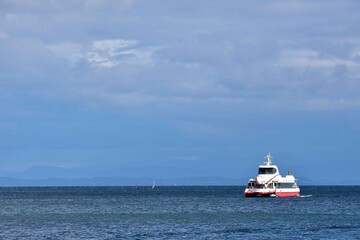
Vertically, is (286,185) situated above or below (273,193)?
above

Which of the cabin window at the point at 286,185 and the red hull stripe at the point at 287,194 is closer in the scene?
the red hull stripe at the point at 287,194

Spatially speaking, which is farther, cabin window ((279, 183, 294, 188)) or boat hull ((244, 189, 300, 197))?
cabin window ((279, 183, 294, 188))

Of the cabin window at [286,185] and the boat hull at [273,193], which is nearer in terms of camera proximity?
the boat hull at [273,193]

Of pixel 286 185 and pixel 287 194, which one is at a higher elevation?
pixel 286 185

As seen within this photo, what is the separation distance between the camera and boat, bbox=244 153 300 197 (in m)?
156

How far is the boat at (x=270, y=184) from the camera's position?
156m

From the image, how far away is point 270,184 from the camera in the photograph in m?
158

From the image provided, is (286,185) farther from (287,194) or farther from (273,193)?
(273,193)

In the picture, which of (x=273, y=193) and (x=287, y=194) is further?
(x=287, y=194)

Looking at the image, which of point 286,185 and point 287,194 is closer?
point 287,194

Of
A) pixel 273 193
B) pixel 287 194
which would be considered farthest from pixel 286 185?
pixel 273 193

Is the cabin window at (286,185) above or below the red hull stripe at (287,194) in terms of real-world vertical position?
above

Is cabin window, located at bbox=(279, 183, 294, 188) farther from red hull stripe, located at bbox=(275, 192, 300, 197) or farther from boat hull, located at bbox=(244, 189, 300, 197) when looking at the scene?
red hull stripe, located at bbox=(275, 192, 300, 197)

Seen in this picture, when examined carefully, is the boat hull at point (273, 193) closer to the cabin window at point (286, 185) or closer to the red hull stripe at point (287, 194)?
the red hull stripe at point (287, 194)
